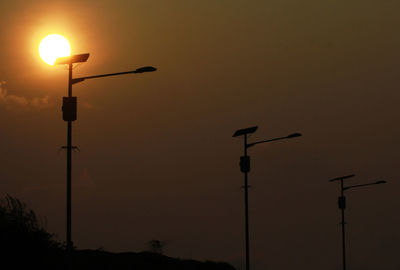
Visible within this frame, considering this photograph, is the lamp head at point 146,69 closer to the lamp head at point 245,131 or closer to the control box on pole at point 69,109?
the control box on pole at point 69,109

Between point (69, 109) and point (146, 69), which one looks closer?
point (146, 69)

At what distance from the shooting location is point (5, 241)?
41.8 meters

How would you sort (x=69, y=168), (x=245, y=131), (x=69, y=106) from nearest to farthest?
1. (x=69, y=168)
2. (x=69, y=106)
3. (x=245, y=131)

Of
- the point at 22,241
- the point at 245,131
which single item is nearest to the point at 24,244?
the point at 22,241

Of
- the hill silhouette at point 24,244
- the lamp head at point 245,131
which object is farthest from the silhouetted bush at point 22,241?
the lamp head at point 245,131

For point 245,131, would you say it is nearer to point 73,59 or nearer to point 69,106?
point 73,59

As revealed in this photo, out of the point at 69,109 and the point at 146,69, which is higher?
the point at 146,69

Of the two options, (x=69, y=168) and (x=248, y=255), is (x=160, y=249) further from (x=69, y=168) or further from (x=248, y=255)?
(x=69, y=168)

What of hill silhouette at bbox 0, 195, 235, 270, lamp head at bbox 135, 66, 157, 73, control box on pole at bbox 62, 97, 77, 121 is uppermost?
lamp head at bbox 135, 66, 157, 73

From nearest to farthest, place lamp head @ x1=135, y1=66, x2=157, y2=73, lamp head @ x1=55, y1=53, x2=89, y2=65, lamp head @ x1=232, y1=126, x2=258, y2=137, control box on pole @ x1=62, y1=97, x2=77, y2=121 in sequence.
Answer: lamp head @ x1=135, y1=66, x2=157, y2=73 → control box on pole @ x1=62, y1=97, x2=77, y2=121 → lamp head @ x1=55, y1=53, x2=89, y2=65 → lamp head @ x1=232, y1=126, x2=258, y2=137

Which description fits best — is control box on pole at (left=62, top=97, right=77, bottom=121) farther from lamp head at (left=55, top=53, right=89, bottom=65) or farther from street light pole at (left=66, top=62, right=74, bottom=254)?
lamp head at (left=55, top=53, right=89, bottom=65)

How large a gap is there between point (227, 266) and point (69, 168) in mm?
43476

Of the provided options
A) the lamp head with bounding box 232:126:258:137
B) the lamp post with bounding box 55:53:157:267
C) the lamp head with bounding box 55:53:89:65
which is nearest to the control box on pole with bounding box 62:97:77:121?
the lamp post with bounding box 55:53:157:267

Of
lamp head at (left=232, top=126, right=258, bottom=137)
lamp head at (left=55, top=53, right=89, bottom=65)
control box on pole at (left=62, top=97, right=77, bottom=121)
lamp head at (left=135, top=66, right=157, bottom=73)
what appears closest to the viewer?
lamp head at (left=135, top=66, right=157, bottom=73)
